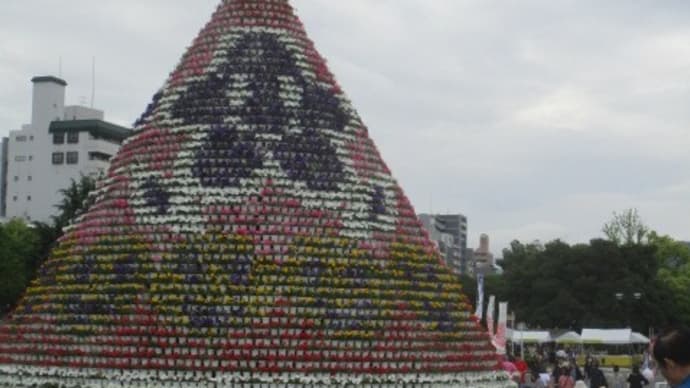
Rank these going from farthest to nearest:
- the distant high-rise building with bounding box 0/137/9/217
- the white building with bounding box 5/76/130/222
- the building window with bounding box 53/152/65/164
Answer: the distant high-rise building with bounding box 0/137/9/217 → the building window with bounding box 53/152/65/164 → the white building with bounding box 5/76/130/222

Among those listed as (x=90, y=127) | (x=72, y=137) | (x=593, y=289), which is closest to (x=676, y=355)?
(x=593, y=289)

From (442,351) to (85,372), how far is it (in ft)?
17.3

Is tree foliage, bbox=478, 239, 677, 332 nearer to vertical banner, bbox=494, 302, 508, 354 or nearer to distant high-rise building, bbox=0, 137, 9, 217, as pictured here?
vertical banner, bbox=494, 302, 508, 354

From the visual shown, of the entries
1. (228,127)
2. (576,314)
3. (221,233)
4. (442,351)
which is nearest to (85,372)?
(221,233)

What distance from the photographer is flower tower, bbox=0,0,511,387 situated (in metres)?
14.0

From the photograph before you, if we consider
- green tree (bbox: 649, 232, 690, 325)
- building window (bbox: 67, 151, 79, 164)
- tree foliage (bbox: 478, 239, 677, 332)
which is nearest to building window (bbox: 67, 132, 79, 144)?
building window (bbox: 67, 151, 79, 164)

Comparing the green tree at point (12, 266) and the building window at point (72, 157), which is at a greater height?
the building window at point (72, 157)

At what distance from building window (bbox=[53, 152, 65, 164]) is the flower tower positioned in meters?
80.2

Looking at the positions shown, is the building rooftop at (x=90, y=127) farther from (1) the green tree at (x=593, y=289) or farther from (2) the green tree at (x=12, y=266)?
(1) the green tree at (x=593, y=289)

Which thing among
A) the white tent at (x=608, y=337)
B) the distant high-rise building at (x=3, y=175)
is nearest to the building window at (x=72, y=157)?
the distant high-rise building at (x=3, y=175)

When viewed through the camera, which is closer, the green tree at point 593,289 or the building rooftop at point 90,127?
the green tree at point 593,289

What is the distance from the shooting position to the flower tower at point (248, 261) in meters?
14.0

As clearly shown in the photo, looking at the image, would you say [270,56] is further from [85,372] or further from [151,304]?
[85,372]

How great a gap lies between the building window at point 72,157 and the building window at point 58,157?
0.61 m
